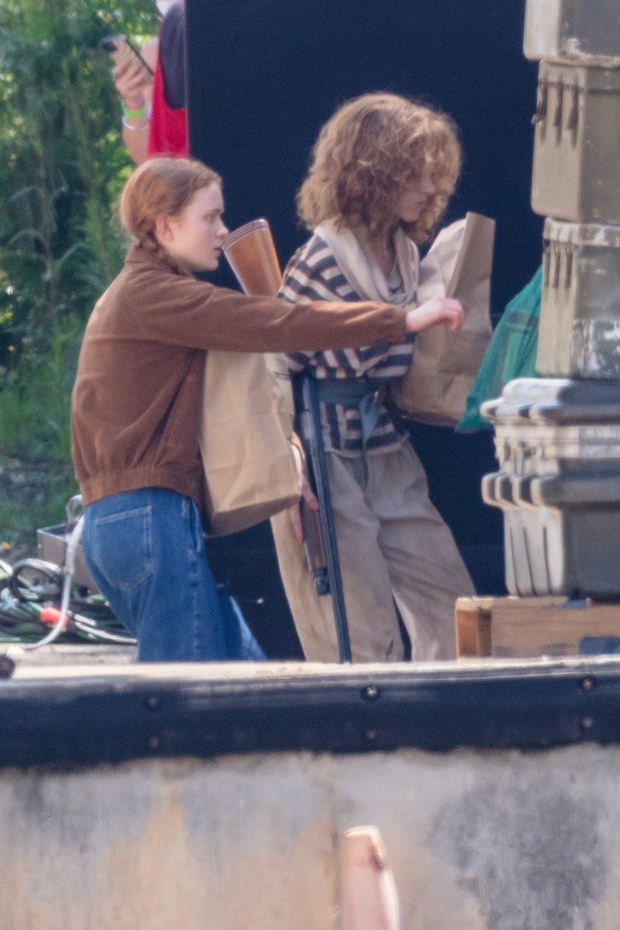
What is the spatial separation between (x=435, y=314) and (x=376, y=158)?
51 centimetres

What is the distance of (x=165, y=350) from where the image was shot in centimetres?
331

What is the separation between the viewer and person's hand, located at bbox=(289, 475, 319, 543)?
3.62 meters

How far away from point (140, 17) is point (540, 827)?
841cm

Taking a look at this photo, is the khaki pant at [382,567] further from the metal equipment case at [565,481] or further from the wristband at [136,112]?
the wristband at [136,112]

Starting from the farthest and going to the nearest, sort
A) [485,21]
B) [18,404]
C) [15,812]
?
[18,404], [485,21], [15,812]

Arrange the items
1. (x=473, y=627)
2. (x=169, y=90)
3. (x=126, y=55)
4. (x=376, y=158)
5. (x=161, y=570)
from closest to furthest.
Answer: (x=473, y=627) < (x=161, y=570) < (x=376, y=158) < (x=169, y=90) < (x=126, y=55)

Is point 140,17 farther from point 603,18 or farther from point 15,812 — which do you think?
point 15,812

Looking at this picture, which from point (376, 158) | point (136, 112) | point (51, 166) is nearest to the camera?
point (376, 158)

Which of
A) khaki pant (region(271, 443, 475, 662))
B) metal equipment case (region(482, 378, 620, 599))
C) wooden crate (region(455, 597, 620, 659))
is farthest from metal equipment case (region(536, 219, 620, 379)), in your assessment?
khaki pant (region(271, 443, 475, 662))

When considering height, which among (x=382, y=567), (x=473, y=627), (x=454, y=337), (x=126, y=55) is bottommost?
(x=382, y=567)

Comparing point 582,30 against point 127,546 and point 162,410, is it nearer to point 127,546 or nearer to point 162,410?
point 162,410

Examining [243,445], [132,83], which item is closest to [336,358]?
[243,445]

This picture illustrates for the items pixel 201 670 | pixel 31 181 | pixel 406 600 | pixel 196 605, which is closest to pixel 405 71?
pixel 406 600

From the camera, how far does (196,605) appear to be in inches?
126
